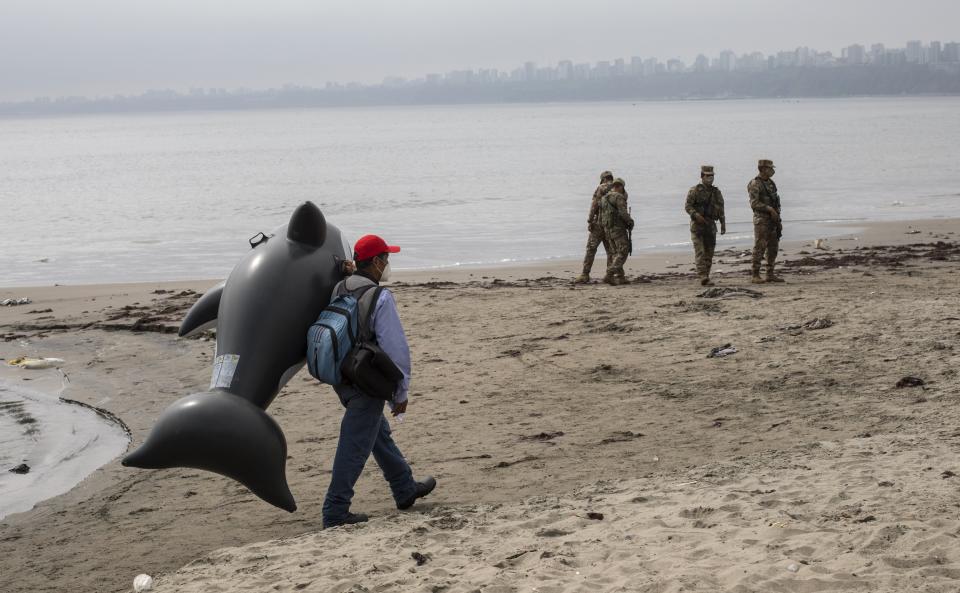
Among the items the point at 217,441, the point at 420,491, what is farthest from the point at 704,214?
the point at 217,441

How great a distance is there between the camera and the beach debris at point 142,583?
6183mm

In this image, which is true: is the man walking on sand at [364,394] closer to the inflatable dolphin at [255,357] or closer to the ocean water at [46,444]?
the inflatable dolphin at [255,357]

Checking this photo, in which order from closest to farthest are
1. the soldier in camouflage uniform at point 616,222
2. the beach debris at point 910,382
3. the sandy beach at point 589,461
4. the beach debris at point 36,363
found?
the sandy beach at point 589,461 < the beach debris at point 910,382 < the beach debris at point 36,363 < the soldier in camouflage uniform at point 616,222

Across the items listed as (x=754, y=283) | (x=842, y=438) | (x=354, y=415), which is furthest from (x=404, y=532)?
(x=754, y=283)

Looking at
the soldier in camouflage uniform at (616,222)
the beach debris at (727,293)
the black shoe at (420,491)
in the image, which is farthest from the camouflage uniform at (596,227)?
the black shoe at (420,491)

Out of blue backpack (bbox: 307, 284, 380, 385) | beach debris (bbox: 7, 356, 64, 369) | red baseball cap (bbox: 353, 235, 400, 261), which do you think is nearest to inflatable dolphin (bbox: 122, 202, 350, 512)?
blue backpack (bbox: 307, 284, 380, 385)

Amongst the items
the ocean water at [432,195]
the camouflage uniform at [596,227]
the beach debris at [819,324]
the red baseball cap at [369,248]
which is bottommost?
the ocean water at [432,195]

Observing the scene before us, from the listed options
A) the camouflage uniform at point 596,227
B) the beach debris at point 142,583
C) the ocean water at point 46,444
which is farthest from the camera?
the camouflage uniform at point 596,227

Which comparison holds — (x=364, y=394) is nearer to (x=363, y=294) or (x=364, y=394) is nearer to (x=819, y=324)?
(x=363, y=294)

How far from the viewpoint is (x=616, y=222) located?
54.2ft

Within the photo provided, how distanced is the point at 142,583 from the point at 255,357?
1.44 meters

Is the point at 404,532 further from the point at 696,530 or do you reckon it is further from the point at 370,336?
the point at 696,530

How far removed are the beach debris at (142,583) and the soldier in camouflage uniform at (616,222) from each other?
11177mm

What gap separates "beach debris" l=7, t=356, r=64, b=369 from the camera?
1332 centimetres
